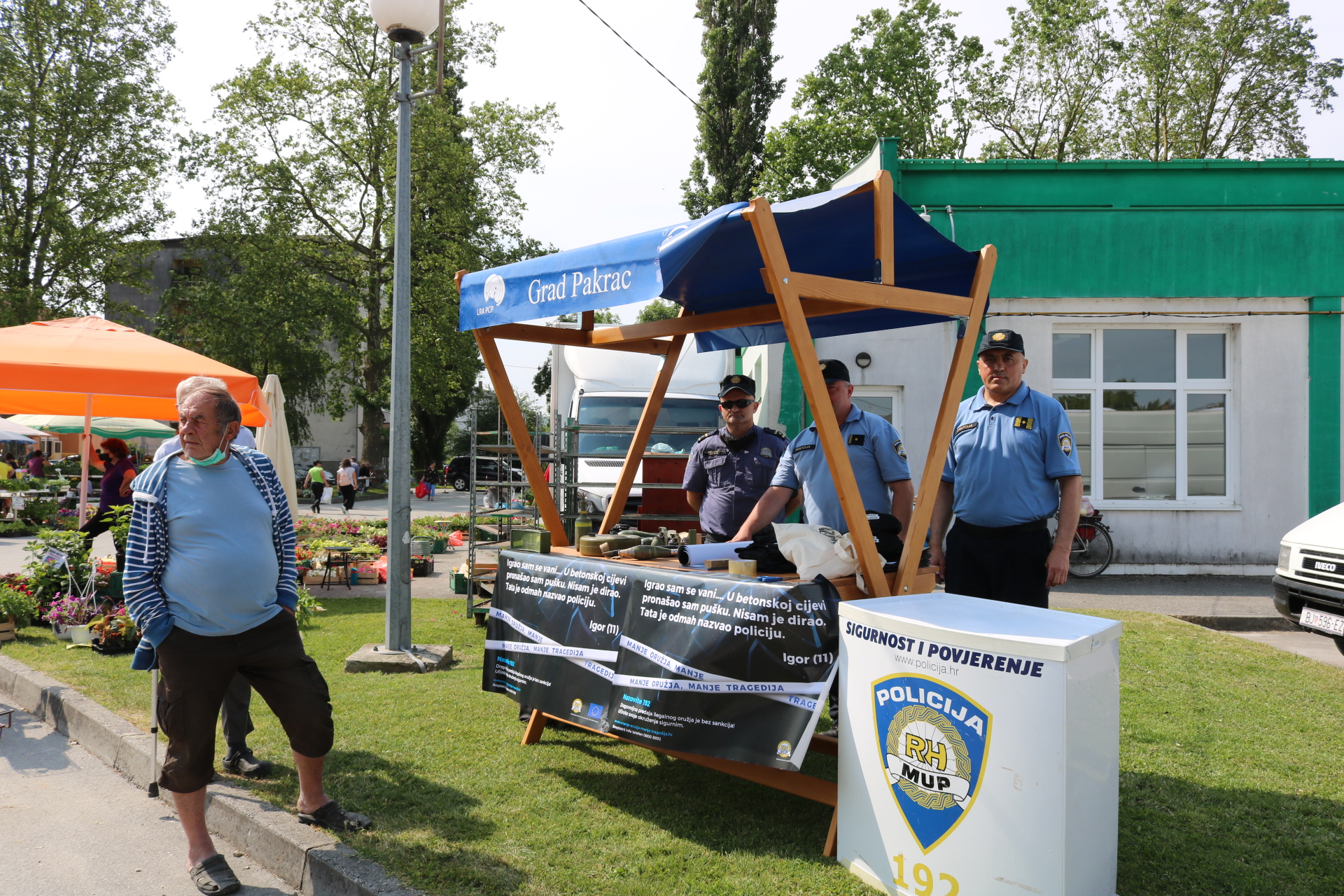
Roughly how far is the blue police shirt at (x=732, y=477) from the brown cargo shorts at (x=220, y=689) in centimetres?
255

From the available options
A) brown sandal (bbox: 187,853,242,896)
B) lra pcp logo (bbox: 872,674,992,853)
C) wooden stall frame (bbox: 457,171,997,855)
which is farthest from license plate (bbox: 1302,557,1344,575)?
brown sandal (bbox: 187,853,242,896)

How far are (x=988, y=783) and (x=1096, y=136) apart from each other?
34670 mm

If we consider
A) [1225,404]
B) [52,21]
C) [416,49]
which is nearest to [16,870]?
[416,49]

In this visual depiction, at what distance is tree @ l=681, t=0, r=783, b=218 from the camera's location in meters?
31.7

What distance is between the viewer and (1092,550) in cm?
1161

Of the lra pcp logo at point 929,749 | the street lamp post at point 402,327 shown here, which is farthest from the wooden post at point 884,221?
the street lamp post at point 402,327

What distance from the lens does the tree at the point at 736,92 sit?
31688 millimetres

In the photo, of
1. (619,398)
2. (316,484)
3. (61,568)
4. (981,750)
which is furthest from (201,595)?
(316,484)

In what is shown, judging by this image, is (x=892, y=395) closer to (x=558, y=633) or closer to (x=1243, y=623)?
(x=1243, y=623)

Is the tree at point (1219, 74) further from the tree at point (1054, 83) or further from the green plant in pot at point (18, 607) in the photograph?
the green plant in pot at point (18, 607)

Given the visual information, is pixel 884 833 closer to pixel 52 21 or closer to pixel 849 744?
pixel 849 744

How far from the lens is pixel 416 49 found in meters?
6.40

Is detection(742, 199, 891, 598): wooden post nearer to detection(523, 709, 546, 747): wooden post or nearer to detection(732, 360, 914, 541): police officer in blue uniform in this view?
detection(732, 360, 914, 541): police officer in blue uniform

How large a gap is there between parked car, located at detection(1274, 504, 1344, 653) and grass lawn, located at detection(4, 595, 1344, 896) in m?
0.62
